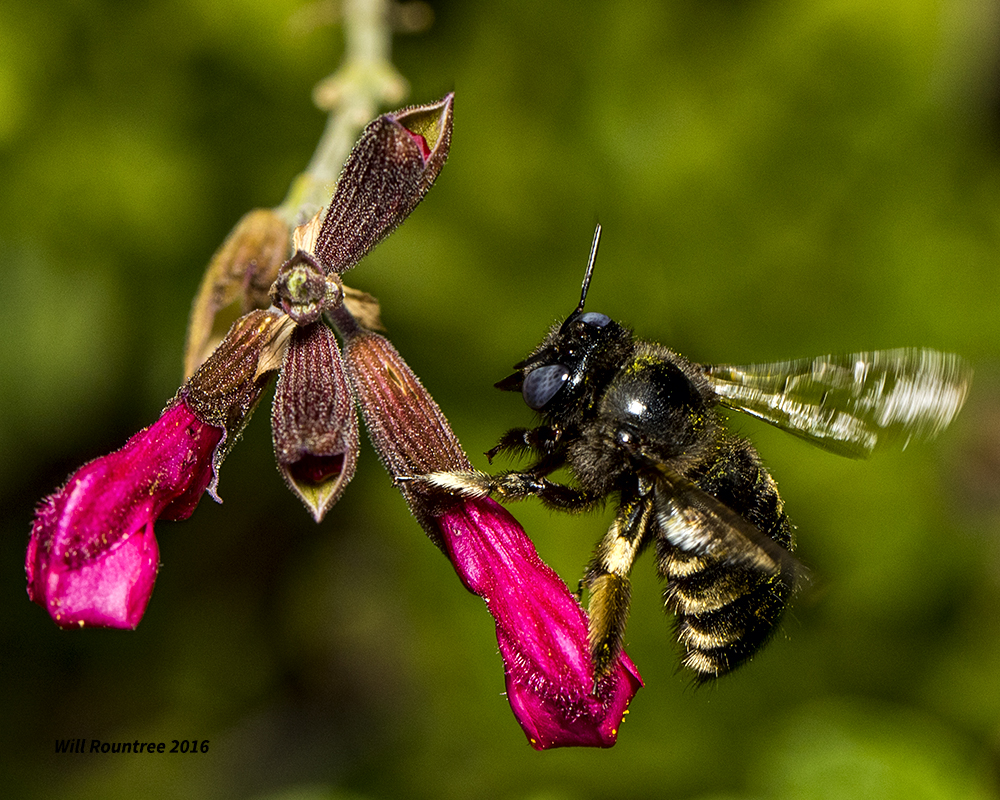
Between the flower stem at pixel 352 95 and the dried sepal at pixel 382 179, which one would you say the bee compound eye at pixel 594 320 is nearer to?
the dried sepal at pixel 382 179

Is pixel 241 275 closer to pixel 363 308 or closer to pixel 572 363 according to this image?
pixel 363 308

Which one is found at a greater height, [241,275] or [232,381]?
[241,275]

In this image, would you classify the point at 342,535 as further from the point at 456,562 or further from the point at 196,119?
the point at 456,562

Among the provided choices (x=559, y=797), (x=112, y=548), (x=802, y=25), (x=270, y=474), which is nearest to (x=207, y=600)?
(x=270, y=474)

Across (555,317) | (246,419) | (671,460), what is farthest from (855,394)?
(555,317)

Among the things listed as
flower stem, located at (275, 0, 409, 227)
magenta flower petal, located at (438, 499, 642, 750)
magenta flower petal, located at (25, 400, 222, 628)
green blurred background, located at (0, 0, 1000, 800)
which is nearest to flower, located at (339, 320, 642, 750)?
magenta flower petal, located at (438, 499, 642, 750)

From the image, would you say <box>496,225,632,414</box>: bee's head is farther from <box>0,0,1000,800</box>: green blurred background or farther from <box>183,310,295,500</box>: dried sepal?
<box>0,0,1000,800</box>: green blurred background
